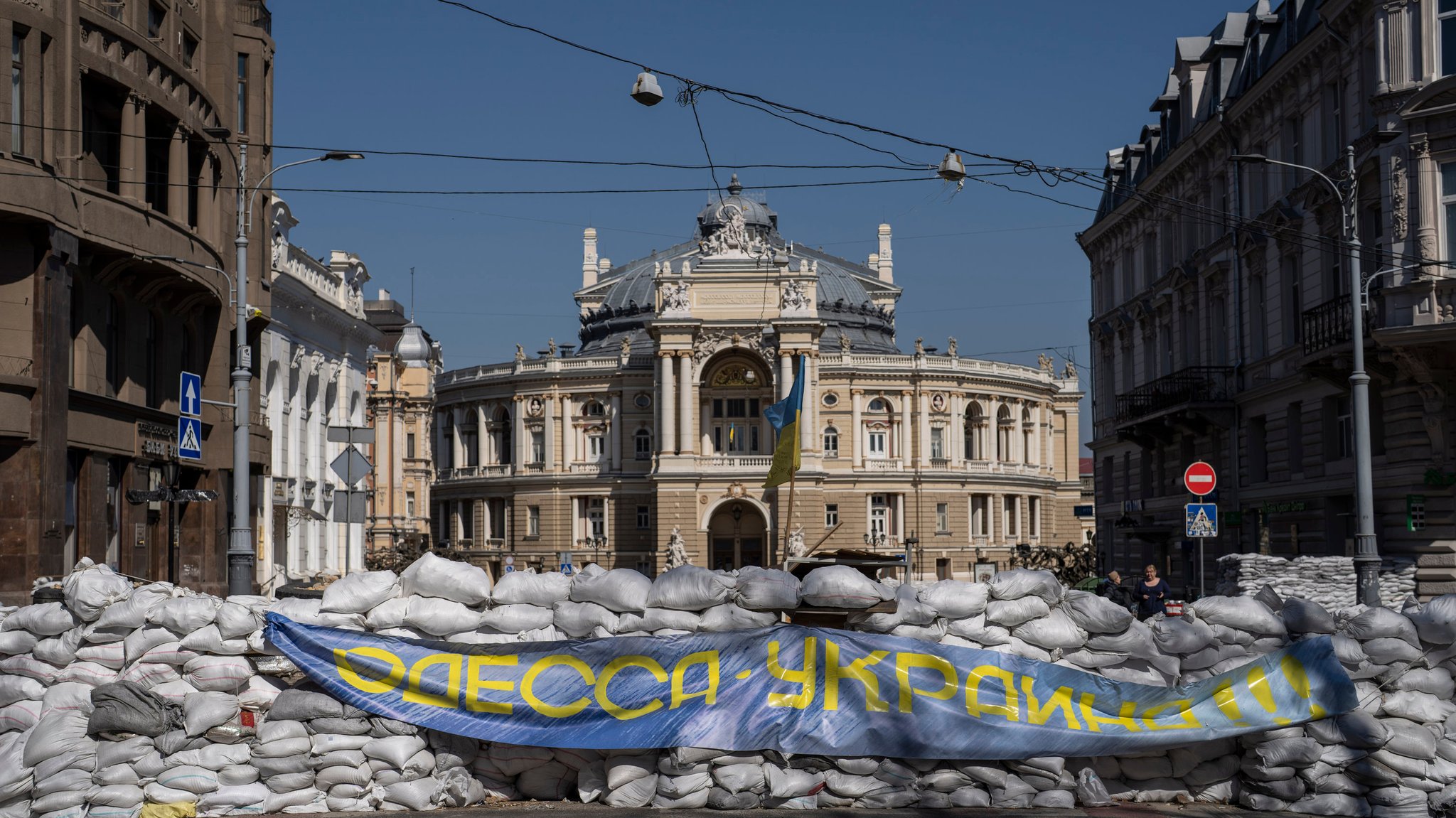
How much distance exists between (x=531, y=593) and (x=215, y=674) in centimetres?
255

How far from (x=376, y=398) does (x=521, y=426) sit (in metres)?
12.6

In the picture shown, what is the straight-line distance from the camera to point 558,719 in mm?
11914

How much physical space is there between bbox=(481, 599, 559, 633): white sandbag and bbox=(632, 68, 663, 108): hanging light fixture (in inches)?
260

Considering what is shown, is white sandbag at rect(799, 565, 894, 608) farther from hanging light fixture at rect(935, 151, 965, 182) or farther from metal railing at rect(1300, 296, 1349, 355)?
metal railing at rect(1300, 296, 1349, 355)

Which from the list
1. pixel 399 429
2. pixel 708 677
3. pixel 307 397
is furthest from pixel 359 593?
pixel 399 429

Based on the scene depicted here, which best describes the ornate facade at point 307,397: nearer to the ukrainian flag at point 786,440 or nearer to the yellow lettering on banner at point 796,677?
the ukrainian flag at point 786,440

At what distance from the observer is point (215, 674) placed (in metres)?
11.9

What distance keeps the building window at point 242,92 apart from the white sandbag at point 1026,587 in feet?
81.8

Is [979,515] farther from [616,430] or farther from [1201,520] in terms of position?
[1201,520]

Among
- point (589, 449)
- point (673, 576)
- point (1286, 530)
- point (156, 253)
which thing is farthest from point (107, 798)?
point (589, 449)

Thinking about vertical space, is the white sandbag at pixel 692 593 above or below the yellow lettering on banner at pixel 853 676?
above

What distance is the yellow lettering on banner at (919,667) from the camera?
39.0ft

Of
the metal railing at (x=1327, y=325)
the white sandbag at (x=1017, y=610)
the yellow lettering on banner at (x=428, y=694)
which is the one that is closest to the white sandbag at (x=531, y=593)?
the yellow lettering on banner at (x=428, y=694)

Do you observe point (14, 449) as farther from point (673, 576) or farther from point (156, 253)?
point (673, 576)
